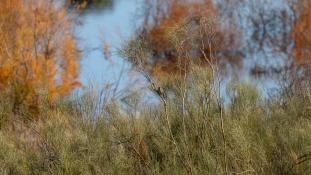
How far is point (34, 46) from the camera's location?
63.2 feet

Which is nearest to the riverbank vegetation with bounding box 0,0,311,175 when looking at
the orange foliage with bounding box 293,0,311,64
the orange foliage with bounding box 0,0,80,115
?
the orange foliage with bounding box 0,0,80,115

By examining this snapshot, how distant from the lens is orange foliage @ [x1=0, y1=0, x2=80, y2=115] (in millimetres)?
18438

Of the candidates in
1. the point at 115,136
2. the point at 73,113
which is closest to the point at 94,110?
the point at 73,113

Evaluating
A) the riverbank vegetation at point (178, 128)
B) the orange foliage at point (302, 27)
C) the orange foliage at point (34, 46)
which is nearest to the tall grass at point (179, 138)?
the riverbank vegetation at point (178, 128)

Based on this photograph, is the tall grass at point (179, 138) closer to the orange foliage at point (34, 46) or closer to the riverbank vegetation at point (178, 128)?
the riverbank vegetation at point (178, 128)

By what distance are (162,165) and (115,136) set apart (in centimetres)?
55

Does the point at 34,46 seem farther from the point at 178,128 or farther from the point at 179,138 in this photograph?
the point at 179,138

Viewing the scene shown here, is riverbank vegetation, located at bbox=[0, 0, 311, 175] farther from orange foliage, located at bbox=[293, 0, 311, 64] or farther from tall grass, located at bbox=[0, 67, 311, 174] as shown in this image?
orange foliage, located at bbox=[293, 0, 311, 64]

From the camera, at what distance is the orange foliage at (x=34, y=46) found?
→ 60.5 ft

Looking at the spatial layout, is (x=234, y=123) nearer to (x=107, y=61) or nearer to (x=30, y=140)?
(x=30, y=140)

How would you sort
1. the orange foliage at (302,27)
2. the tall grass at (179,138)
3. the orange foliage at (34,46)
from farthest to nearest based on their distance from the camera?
the orange foliage at (302,27) < the orange foliage at (34,46) < the tall grass at (179,138)

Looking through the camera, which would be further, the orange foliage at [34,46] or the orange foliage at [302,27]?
the orange foliage at [302,27]

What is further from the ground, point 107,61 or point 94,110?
point 107,61

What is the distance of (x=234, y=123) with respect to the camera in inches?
221
